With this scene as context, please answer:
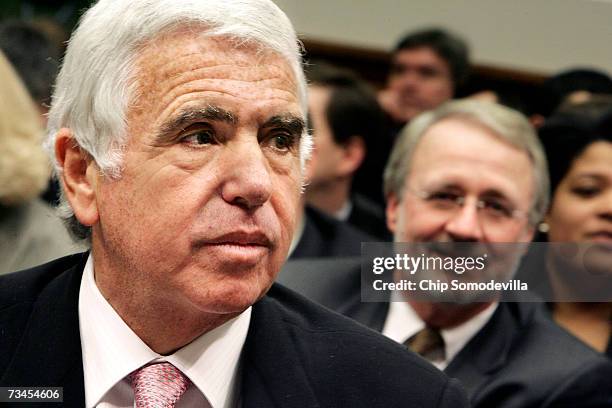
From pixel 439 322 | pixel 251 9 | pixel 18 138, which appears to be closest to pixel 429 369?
pixel 439 322

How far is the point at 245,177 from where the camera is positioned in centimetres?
146

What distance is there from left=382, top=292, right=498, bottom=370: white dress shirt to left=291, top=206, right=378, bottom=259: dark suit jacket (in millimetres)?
561

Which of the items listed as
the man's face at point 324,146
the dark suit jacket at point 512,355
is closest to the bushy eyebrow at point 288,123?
the dark suit jacket at point 512,355

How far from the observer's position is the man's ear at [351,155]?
3.94 meters

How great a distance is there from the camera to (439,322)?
82.8 inches

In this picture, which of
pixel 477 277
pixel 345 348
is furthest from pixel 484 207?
pixel 345 348

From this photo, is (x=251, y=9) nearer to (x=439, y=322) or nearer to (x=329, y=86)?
(x=439, y=322)

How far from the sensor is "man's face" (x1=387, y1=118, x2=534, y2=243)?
218 centimetres

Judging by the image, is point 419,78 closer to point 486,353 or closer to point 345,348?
point 486,353

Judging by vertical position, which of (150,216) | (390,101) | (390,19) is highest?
(150,216)

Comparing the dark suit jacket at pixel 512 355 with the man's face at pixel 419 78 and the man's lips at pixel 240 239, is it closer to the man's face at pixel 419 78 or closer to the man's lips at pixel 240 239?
the man's lips at pixel 240 239

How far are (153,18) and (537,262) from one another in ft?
4.00

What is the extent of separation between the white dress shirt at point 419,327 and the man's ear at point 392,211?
31 centimetres

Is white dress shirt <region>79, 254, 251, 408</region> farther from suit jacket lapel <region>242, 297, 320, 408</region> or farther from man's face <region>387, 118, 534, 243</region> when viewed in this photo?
man's face <region>387, 118, 534, 243</region>
